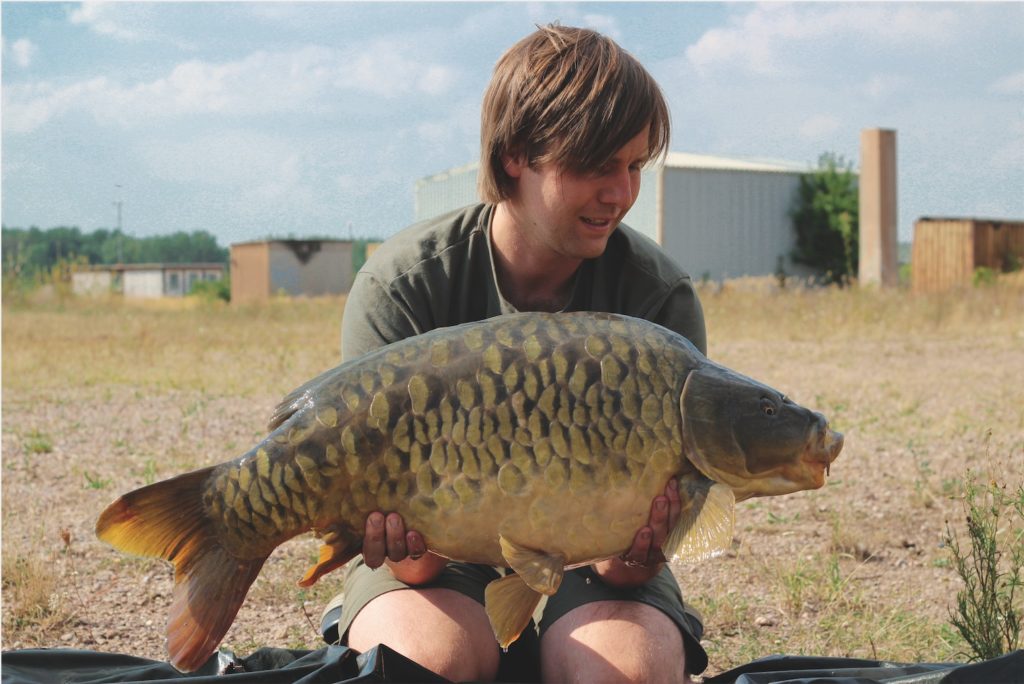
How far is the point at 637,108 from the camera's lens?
1971mm

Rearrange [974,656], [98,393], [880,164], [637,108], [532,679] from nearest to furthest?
[637,108]
[532,679]
[974,656]
[98,393]
[880,164]

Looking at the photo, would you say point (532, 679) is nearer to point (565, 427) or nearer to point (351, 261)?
point (565, 427)

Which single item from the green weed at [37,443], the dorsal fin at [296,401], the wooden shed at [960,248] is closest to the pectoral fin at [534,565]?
the dorsal fin at [296,401]


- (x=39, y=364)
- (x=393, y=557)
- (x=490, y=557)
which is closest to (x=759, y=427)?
(x=490, y=557)

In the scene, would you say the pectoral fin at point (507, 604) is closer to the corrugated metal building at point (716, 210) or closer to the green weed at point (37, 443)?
the green weed at point (37, 443)

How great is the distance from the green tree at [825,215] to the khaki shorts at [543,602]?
23.9 m

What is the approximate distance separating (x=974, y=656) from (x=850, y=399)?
4.09m

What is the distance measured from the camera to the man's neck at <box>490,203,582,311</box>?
2189mm

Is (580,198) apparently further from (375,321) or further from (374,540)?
(374,540)

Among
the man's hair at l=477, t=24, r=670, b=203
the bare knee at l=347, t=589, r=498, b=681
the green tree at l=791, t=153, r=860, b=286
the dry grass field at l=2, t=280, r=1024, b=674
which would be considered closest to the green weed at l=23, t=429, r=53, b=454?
the dry grass field at l=2, t=280, r=1024, b=674

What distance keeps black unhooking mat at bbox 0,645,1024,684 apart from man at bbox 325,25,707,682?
0.05 meters

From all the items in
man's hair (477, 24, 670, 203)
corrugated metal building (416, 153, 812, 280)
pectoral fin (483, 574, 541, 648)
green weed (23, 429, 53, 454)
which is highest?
corrugated metal building (416, 153, 812, 280)

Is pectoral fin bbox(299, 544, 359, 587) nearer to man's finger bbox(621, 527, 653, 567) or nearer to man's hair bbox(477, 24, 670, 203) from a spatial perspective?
man's finger bbox(621, 527, 653, 567)

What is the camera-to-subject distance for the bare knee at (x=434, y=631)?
76.4 inches
